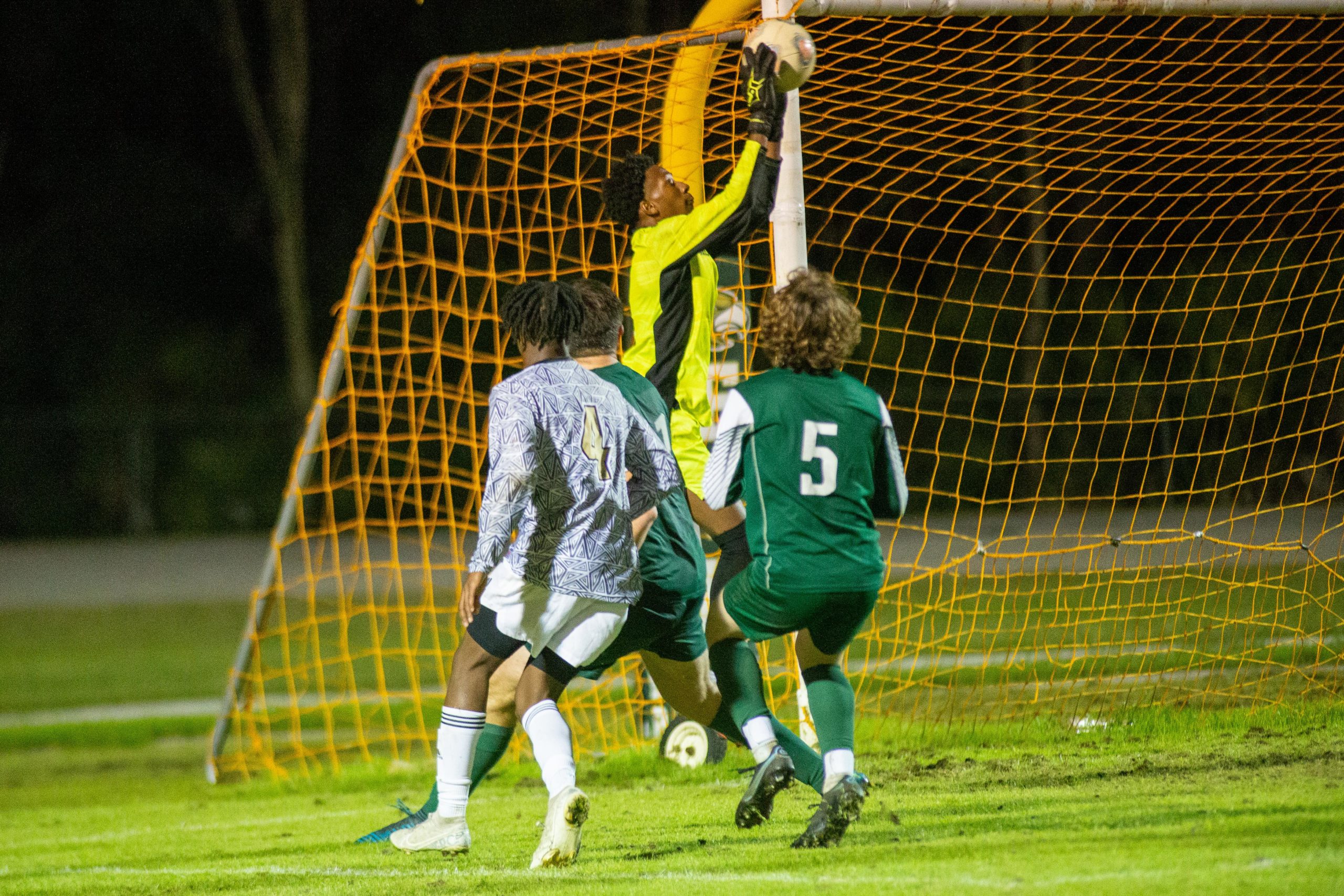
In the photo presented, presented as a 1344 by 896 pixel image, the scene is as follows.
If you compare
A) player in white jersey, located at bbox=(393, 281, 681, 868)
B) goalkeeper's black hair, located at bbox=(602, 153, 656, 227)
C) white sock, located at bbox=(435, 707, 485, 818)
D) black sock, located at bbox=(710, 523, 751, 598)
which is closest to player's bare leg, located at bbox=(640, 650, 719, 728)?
black sock, located at bbox=(710, 523, 751, 598)

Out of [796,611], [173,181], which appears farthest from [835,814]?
[173,181]

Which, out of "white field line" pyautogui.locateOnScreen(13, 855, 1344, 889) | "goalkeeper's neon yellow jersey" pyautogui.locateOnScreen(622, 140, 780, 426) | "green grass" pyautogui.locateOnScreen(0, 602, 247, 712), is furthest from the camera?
"green grass" pyautogui.locateOnScreen(0, 602, 247, 712)

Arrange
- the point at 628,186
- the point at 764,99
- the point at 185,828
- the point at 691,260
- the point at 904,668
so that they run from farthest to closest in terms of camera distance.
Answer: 1. the point at 904,668
2. the point at 185,828
3. the point at 628,186
4. the point at 691,260
5. the point at 764,99

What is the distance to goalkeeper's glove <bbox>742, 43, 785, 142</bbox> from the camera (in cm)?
483

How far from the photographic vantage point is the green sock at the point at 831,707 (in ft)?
14.0

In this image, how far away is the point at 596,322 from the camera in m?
4.66

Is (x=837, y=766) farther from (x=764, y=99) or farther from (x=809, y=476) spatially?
(x=764, y=99)

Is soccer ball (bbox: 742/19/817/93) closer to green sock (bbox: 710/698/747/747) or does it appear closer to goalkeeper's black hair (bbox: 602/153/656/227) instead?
goalkeeper's black hair (bbox: 602/153/656/227)

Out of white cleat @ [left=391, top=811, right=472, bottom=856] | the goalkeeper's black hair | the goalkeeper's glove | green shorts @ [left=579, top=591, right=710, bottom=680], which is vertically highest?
the goalkeeper's glove

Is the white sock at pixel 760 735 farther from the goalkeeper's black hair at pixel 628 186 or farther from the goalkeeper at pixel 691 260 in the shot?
the goalkeeper's black hair at pixel 628 186

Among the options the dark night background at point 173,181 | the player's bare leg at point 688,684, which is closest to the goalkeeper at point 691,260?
the player's bare leg at point 688,684

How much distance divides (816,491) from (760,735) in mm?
883

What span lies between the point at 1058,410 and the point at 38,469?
14.8 meters

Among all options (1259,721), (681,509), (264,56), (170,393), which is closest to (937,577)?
(1259,721)
